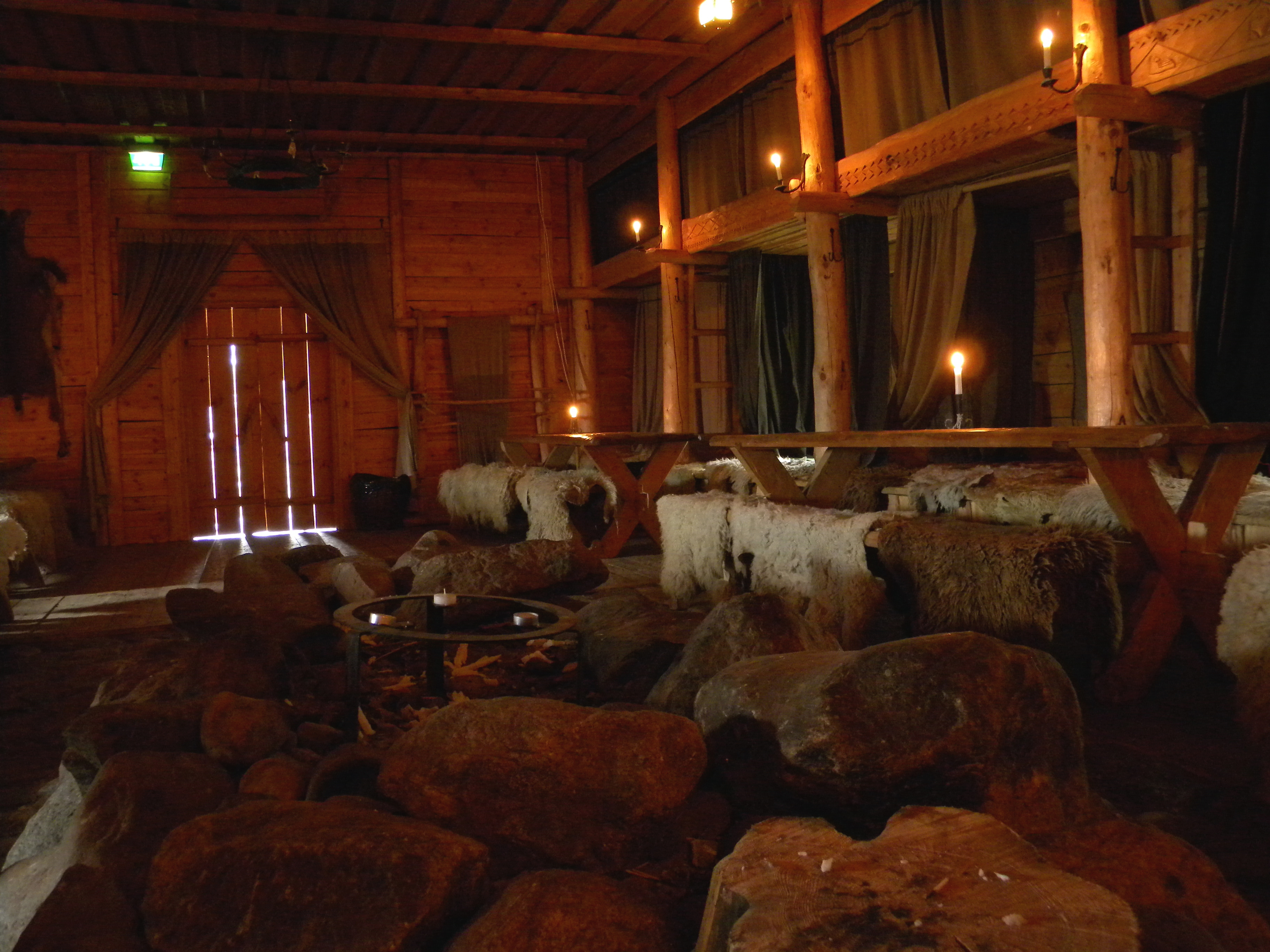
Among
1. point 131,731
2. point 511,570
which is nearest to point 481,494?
point 511,570

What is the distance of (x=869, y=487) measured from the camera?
500cm

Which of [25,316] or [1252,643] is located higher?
[25,316]

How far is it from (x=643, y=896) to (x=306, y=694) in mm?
2054

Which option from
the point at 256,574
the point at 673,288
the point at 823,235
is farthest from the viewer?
the point at 673,288

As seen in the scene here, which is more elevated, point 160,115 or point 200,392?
point 160,115

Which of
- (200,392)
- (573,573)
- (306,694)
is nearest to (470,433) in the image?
(200,392)

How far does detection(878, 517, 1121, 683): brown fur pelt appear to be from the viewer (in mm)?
3023

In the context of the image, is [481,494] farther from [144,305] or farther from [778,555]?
[778,555]

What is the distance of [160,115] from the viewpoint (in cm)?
881

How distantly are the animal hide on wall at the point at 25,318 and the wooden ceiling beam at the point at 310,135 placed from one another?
31.8 inches

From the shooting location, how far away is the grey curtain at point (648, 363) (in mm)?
9914

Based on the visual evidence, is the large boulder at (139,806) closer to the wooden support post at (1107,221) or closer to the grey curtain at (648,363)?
the wooden support post at (1107,221)

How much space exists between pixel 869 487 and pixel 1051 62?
7.07 feet

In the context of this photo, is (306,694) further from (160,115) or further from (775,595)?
(160,115)
